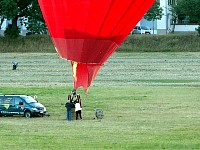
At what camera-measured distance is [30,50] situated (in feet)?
265

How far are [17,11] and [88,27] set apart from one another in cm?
5535

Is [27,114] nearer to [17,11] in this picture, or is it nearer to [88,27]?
[88,27]

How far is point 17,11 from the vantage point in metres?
81.9

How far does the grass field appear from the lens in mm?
30250

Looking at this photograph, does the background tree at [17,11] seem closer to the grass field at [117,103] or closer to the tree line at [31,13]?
the tree line at [31,13]

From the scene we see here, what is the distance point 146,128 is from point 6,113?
7850 mm

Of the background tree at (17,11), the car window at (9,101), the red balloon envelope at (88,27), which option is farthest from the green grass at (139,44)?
the red balloon envelope at (88,27)

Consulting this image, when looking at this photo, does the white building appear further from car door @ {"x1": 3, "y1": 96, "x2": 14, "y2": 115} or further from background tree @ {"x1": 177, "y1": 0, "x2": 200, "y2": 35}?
car door @ {"x1": 3, "y1": 96, "x2": 14, "y2": 115}

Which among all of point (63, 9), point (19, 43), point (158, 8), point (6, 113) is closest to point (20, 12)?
point (19, 43)

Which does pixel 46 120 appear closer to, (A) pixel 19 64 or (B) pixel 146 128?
(B) pixel 146 128

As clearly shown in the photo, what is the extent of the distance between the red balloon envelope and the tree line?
174 feet

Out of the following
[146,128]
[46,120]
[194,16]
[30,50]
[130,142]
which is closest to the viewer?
[130,142]

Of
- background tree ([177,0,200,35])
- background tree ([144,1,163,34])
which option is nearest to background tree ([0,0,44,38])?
background tree ([144,1,163,34])

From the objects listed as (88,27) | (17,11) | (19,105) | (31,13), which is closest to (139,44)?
(31,13)
